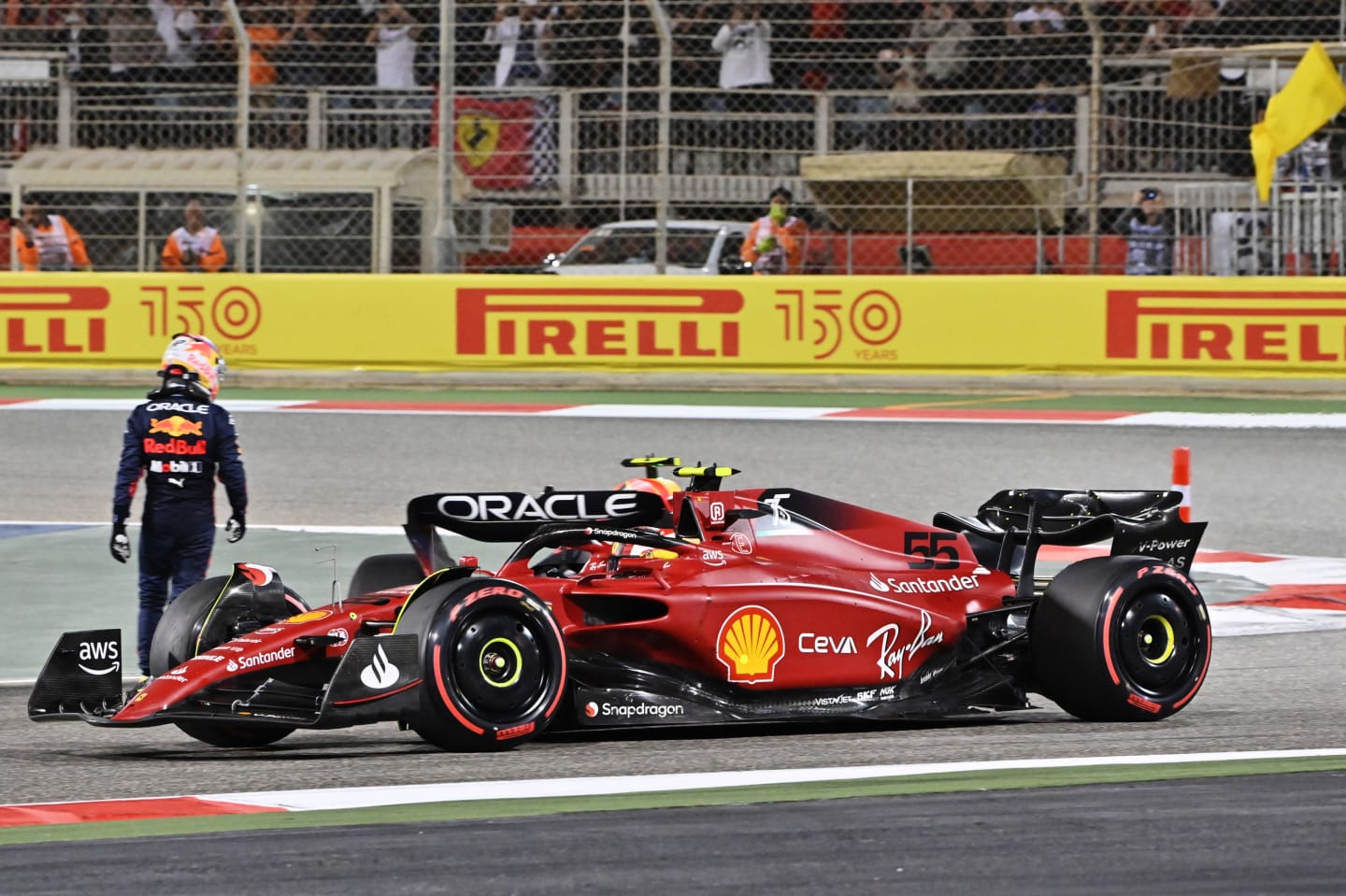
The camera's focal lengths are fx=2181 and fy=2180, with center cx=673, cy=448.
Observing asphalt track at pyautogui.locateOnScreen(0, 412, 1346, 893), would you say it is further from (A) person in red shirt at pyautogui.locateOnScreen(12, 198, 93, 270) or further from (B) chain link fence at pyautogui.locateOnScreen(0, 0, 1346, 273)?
(A) person in red shirt at pyautogui.locateOnScreen(12, 198, 93, 270)

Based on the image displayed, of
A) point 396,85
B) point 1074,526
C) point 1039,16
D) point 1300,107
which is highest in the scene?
Answer: point 1039,16

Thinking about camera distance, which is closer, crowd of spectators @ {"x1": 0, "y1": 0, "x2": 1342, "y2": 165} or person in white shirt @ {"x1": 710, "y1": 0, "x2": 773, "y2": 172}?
crowd of spectators @ {"x1": 0, "y1": 0, "x2": 1342, "y2": 165}

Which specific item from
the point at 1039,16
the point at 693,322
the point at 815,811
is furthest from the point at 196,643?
the point at 1039,16

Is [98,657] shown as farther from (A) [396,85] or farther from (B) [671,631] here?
(A) [396,85]

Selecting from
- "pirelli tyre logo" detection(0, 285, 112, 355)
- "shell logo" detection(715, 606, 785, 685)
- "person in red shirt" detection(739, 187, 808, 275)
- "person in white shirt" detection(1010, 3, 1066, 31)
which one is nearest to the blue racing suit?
"shell logo" detection(715, 606, 785, 685)

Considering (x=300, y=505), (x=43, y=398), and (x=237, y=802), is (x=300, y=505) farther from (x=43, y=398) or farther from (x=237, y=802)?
(x=237, y=802)

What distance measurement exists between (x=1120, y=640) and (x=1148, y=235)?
11.7m

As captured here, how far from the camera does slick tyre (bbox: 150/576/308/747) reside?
7047 millimetres

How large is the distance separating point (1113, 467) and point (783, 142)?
273 inches

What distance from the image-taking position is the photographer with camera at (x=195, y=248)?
1941 cm

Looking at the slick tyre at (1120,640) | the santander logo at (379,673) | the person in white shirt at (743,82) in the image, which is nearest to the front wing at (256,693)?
the santander logo at (379,673)

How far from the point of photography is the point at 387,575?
25.1 ft

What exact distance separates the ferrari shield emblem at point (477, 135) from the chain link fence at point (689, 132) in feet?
0.07

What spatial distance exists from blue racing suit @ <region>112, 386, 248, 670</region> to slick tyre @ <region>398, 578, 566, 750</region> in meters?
2.38
